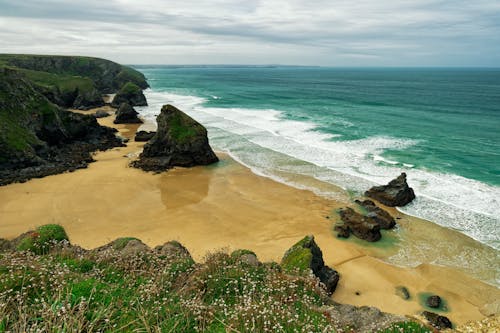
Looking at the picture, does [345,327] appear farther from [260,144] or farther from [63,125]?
[63,125]

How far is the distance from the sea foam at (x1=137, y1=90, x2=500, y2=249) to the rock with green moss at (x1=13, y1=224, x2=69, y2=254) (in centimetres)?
2188

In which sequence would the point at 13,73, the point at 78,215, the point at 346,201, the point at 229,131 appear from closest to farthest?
the point at 78,215 < the point at 346,201 < the point at 13,73 < the point at 229,131

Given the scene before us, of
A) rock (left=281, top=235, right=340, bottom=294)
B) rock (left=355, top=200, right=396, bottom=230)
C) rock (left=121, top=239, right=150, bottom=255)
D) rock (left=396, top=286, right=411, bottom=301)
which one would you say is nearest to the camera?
rock (left=121, top=239, right=150, bottom=255)

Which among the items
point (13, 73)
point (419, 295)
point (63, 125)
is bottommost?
point (419, 295)

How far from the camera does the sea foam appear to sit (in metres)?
24.8

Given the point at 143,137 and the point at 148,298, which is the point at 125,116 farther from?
the point at 148,298

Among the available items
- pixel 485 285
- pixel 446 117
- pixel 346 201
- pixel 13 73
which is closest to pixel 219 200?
pixel 346 201

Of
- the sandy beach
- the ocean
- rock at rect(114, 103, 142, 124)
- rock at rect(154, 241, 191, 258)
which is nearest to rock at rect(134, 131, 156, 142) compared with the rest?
the ocean

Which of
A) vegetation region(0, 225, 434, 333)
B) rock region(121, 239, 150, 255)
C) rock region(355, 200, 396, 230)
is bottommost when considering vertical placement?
rock region(355, 200, 396, 230)

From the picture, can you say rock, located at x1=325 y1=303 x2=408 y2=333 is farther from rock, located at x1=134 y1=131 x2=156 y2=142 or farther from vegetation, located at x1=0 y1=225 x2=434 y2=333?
rock, located at x1=134 y1=131 x2=156 y2=142

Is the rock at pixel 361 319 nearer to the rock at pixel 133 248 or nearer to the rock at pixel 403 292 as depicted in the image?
the rock at pixel 133 248

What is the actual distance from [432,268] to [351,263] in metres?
4.58

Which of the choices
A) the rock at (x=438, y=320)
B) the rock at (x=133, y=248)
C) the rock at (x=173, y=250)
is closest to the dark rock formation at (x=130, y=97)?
the rock at (x=133, y=248)

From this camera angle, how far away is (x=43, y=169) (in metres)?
32.3
